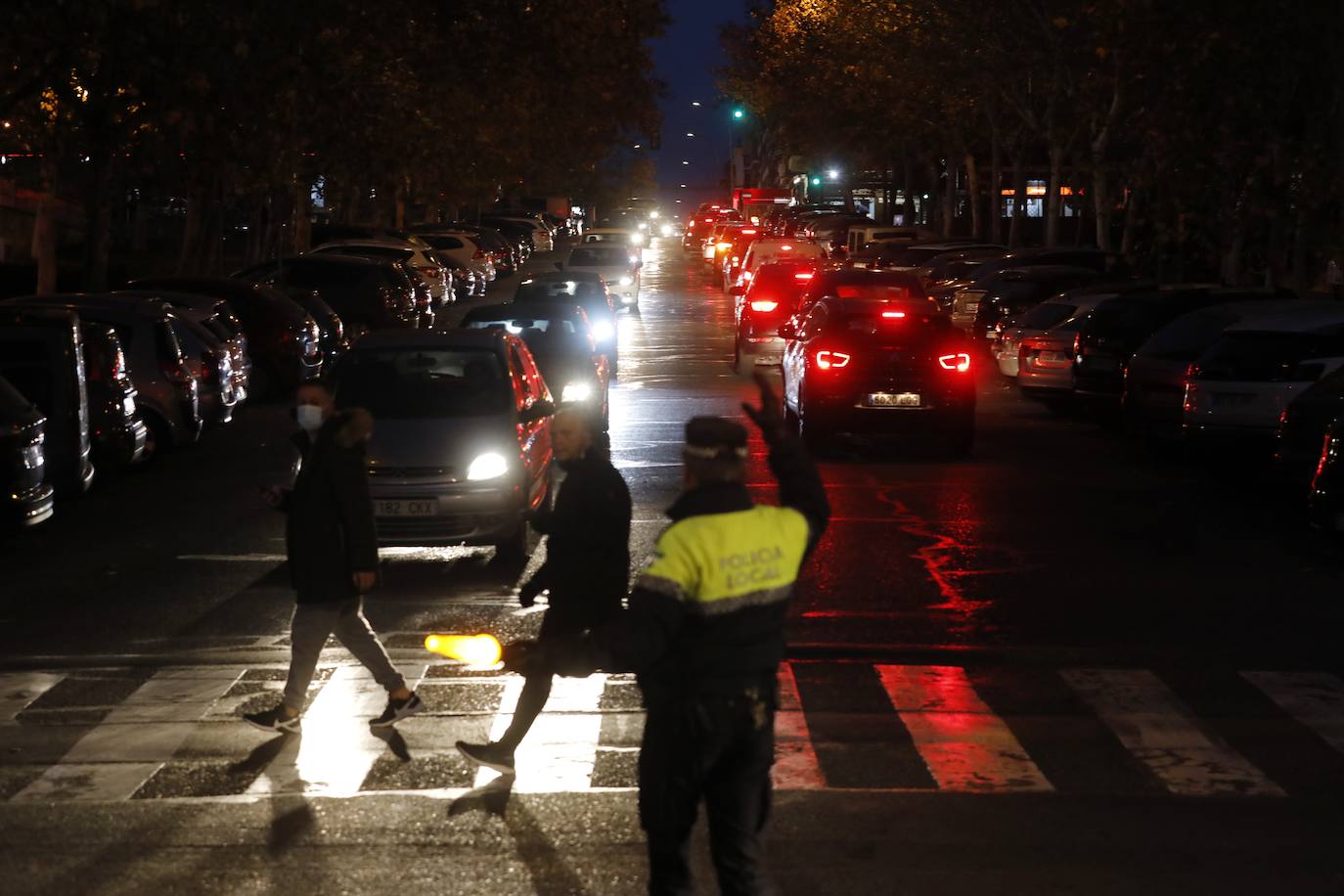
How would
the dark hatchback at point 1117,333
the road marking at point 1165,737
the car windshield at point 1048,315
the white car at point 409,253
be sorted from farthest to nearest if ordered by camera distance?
the white car at point 409,253
the car windshield at point 1048,315
the dark hatchback at point 1117,333
the road marking at point 1165,737

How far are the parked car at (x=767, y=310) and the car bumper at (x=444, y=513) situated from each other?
1891cm

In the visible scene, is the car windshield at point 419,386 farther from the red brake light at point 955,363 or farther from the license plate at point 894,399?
the red brake light at point 955,363

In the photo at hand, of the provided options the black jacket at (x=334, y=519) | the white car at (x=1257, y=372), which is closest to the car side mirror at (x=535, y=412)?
the black jacket at (x=334, y=519)

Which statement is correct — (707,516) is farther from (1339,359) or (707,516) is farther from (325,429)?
(1339,359)

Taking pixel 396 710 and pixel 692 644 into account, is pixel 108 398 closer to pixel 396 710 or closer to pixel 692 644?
pixel 396 710

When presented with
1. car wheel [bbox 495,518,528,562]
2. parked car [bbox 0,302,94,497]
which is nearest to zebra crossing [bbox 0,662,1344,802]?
car wheel [bbox 495,518,528,562]

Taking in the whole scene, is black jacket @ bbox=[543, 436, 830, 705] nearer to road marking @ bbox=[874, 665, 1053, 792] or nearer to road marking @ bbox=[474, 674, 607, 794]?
road marking @ bbox=[474, 674, 607, 794]

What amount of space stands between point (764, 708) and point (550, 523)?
8.42 feet

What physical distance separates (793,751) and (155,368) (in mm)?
12949

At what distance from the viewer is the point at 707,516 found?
19.7 feet

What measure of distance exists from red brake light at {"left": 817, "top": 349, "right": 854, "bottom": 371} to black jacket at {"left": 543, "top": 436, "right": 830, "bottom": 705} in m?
15.2

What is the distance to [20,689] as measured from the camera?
1095 cm

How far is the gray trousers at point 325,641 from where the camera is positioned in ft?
31.3

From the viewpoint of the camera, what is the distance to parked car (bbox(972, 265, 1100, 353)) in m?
34.3
